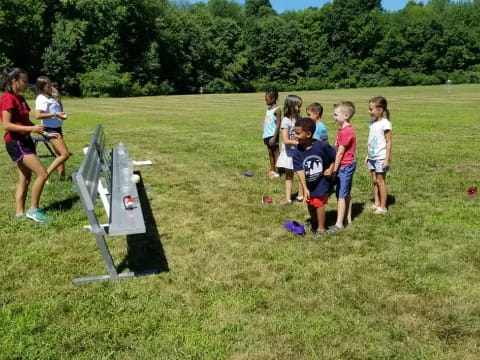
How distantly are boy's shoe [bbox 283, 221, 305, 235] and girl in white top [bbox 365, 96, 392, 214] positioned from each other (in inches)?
52.1

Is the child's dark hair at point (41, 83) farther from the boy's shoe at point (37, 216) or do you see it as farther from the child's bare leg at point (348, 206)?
the child's bare leg at point (348, 206)

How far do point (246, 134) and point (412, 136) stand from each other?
513 cm

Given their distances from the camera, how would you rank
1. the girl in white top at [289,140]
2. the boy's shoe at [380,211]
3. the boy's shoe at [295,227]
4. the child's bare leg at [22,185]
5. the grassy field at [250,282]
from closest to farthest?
the grassy field at [250,282] < the boy's shoe at [295,227] < the child's bare leg at [22,185] < the boy's shoe at [380,211] < the girl in white top at [289,140]

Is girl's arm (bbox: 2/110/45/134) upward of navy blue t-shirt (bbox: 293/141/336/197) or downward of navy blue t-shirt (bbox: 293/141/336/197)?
upward

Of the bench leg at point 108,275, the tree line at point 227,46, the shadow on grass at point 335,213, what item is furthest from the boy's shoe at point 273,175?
the tree line at point 227,46

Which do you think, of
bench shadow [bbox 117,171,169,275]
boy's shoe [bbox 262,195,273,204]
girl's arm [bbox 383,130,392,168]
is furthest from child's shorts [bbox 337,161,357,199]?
bench shadow [bbox 117,171,169,275]

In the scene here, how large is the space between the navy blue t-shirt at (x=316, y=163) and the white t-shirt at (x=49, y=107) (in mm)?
4837

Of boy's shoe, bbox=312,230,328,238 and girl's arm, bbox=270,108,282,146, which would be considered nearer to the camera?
boy's shoe, bbox=312,230,328,238

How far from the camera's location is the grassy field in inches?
131

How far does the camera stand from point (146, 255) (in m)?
4.98

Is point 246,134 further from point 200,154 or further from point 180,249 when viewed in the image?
point 180,249

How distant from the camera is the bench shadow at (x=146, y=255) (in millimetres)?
4637

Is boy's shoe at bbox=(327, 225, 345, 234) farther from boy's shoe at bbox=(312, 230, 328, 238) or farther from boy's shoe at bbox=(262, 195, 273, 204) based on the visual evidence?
boy's shoe at bbox=(262, 195, 273, 204)

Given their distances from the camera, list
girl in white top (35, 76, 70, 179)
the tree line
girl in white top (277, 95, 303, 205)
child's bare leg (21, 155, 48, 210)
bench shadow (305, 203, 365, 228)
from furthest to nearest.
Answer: the tree line < girl in white top (35, 76, 70, 179) < girl in white top (277, 95, 303, 205) < bench shadow (305, 203, 365, 228) < child's bare leg (21, 155, 48, 210)
